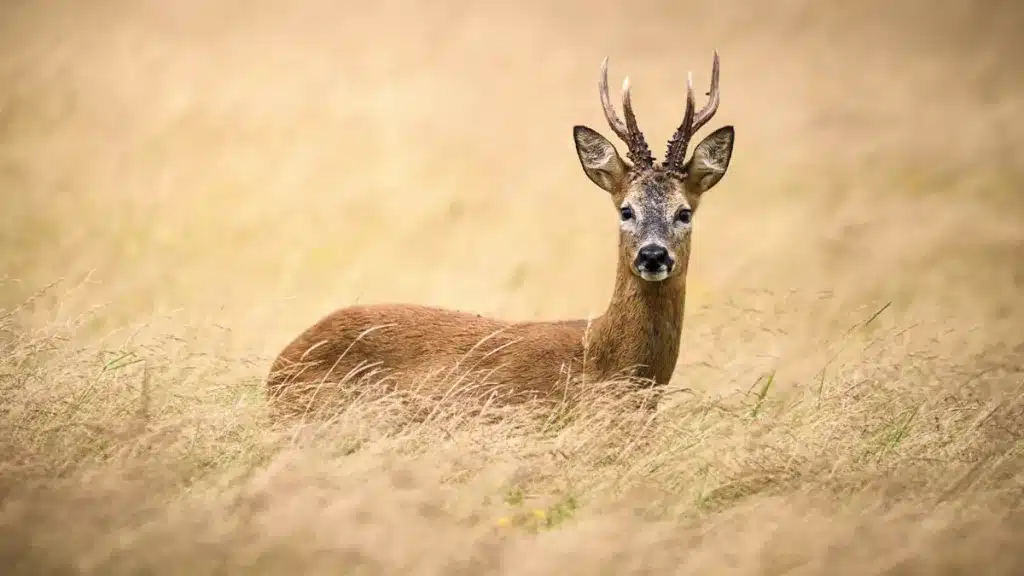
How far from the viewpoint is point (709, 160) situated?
693 cm

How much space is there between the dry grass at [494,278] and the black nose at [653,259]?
0.63m

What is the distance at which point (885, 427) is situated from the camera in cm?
629

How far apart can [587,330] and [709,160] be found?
1157 mm

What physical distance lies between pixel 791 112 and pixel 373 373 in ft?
46.1

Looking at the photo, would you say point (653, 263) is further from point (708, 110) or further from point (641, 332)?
point (708, 110)

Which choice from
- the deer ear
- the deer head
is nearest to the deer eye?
the deer head

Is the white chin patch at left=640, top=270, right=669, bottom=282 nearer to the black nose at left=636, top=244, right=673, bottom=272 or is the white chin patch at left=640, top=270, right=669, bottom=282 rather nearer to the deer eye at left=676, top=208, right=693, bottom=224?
the black nose at left=636, top=244, right=673, bottom=272

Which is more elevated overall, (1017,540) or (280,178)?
(280,178)

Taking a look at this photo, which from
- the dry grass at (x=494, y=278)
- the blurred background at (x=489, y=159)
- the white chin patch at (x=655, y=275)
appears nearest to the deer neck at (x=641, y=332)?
the white chin patch at (x=655, y=275)

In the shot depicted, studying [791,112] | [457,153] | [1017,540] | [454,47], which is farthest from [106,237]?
[1017,540]

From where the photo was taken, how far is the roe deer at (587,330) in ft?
21.1

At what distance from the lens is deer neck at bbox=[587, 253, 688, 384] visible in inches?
252

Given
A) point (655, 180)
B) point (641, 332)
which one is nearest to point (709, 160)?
point (655, 180)

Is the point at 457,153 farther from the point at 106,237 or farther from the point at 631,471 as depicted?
the point at 631,471
